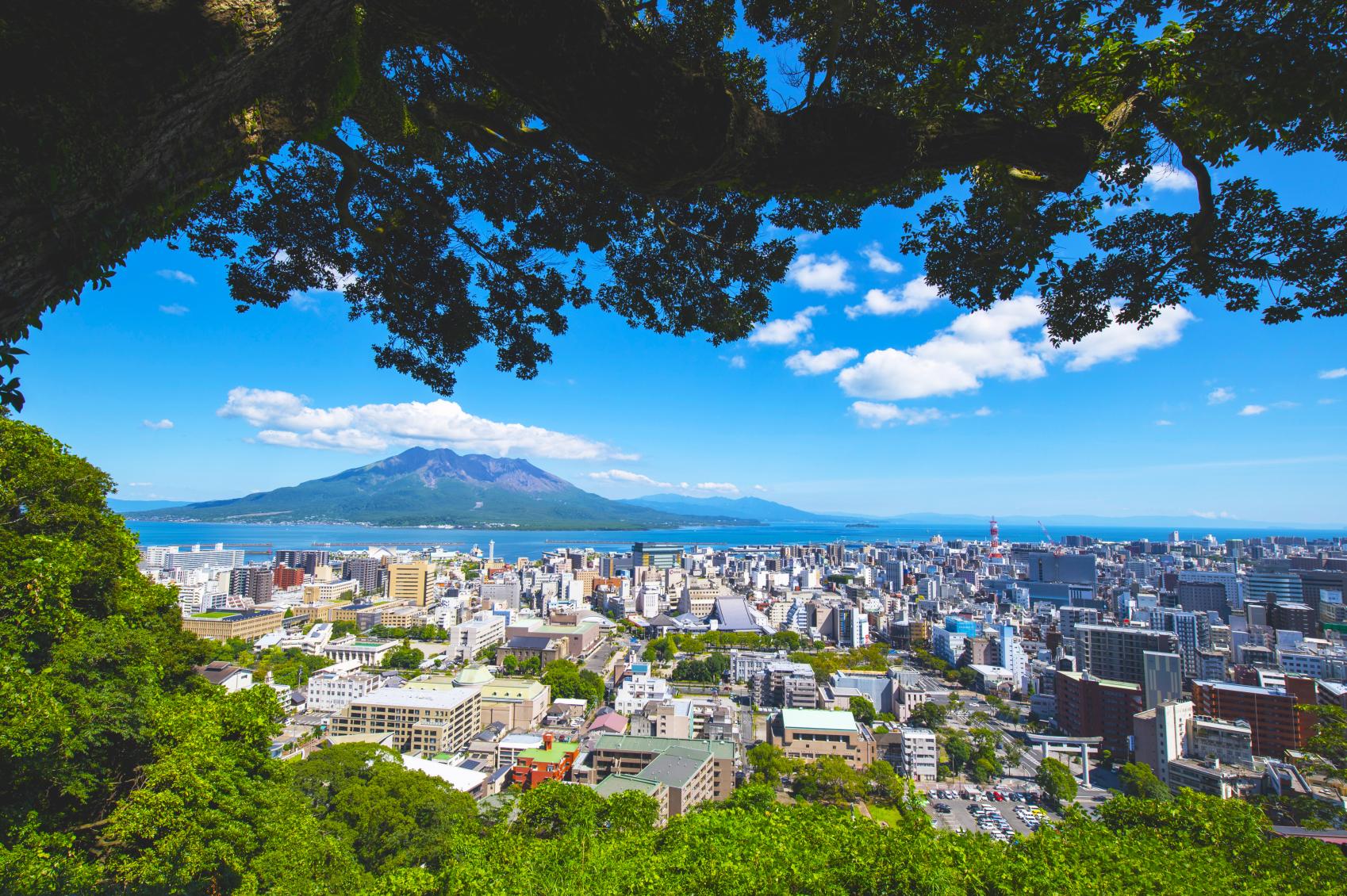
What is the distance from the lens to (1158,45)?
1560 millimetres

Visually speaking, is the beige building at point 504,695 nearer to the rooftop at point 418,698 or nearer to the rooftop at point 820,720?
the rooftop at point 418,698

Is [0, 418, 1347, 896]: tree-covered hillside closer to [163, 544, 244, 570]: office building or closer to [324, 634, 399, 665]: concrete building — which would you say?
[324, 634, 399, 665]: concrete building

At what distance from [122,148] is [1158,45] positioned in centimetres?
234

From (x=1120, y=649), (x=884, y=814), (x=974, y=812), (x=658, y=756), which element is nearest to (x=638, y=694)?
(x=658, y=756)

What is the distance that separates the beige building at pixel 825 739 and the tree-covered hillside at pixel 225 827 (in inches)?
346

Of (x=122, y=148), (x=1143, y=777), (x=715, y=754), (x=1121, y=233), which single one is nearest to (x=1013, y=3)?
(x=1121, y=233)

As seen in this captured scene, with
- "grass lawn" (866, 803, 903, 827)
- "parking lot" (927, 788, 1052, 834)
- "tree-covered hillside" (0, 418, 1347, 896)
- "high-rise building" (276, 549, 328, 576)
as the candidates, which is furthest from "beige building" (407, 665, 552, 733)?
"high-rise building" (276, 549, 328, 576)

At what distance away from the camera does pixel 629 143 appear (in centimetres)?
116

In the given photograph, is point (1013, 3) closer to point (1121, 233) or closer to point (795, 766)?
point (1121, 233)

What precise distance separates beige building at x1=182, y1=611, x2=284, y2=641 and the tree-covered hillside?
23.0 metres

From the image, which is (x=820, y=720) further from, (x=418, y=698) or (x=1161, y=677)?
(x=1161, y=677)

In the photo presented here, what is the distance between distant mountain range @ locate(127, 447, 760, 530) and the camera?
108 metres

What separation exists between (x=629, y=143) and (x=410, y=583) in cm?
3763

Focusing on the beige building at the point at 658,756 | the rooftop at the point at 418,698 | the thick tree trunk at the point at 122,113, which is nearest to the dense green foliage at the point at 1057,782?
the beige building at the point at 658,756
